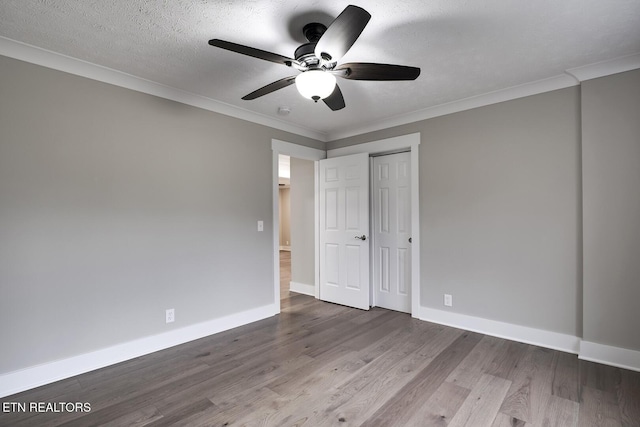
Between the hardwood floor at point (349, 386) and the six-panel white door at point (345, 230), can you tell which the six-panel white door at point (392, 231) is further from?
the hardwood floor at point (349, 386)

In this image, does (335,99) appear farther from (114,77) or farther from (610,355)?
(610,355)

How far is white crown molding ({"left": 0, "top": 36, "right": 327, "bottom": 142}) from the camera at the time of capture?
218cm

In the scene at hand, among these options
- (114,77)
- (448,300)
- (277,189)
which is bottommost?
(448,300)

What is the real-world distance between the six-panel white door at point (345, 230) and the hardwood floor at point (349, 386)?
3.39 ft

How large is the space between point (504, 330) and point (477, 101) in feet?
7.62

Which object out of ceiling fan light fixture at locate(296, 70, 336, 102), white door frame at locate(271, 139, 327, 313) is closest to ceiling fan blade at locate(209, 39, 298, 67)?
ceiling fan light fixture at locate(296, 70, 336, 102)

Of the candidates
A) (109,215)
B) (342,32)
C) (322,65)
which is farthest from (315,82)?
(109,215)

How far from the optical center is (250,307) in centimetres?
356

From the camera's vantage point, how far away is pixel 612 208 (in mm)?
2480

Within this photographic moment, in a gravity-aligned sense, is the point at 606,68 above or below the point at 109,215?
above

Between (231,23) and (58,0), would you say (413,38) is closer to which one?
(231,23)

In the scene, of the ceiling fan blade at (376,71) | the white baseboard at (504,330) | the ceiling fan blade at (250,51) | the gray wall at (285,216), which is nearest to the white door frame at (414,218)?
the white baseboard at (504,330)

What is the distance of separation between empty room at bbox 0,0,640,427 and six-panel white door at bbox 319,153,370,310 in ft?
1.55

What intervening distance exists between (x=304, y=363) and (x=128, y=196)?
2072mm
